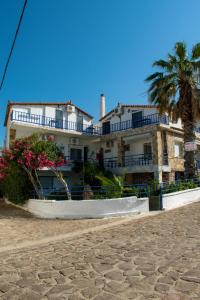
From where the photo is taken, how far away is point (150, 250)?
6340 mm

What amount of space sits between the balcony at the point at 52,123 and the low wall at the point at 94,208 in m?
12.0

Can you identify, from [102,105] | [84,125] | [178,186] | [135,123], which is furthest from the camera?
[102,105]

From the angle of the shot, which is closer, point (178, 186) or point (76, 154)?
point (178, 186)

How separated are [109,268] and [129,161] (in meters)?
19.8

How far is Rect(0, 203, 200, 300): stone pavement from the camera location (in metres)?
4.09

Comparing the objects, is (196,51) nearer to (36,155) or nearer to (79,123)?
(36,155)

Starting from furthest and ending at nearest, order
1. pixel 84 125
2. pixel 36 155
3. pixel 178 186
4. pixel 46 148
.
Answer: pixel 84 125 → pixel 178 186 → pixel 46 148 → pixel 36 155

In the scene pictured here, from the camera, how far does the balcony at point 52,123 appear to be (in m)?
22.6

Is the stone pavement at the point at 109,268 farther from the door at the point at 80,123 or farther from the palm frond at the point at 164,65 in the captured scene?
the door at the point at 80,123

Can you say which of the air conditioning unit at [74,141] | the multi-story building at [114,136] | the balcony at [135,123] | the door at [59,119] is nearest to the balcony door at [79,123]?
the multi-story building at [114,136]

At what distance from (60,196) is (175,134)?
559 inches

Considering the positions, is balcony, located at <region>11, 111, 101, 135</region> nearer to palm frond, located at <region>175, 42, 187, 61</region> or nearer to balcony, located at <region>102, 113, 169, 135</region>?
balcony, located at <region>102, 113, 169, 135</region>

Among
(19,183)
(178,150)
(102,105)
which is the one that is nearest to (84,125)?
(102,105)

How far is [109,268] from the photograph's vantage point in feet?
17.1
